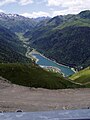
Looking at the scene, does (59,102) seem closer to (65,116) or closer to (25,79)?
(65,116)

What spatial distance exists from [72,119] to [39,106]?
25.5m

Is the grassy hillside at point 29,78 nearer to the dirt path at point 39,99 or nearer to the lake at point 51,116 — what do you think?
the dirt path at point 39,99

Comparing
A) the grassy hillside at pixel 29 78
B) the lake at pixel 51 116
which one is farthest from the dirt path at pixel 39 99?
the grassy hillside at pixel 29 78

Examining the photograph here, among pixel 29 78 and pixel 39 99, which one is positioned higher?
pixel 39 99

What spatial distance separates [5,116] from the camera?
6375 mm

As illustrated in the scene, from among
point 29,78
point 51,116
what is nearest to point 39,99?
point 51,116

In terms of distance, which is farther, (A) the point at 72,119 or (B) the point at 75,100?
(B) the point at 75,100

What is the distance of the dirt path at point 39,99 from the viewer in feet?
101

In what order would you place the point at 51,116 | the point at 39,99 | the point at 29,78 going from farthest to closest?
the point at 29,78
the point at 39,99
the point at 51,116

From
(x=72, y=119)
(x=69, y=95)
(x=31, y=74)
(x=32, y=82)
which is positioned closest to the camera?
(x=72, y=119)

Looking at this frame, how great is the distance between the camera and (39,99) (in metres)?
35.5

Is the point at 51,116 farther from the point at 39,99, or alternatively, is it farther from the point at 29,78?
the point at 29,78

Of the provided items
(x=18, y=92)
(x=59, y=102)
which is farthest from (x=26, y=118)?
(x=18, y=92)

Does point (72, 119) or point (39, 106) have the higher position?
point (72, 119)
